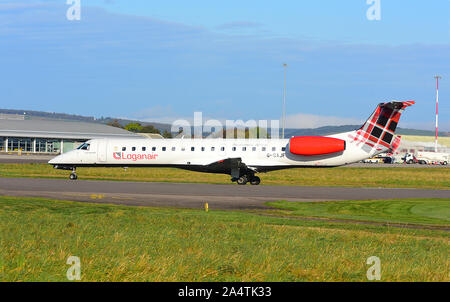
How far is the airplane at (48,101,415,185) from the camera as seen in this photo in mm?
39594

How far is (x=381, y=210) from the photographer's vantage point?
2566 centimetres

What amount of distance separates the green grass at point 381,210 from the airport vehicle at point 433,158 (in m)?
88.1

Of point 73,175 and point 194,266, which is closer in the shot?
point 194,266

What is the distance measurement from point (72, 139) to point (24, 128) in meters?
9.63

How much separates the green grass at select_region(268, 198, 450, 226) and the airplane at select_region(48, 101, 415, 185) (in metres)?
10.4

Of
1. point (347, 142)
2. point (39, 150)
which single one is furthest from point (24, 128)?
point (347, 142)

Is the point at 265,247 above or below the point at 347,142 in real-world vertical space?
below

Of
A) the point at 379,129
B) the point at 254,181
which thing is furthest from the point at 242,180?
the point at 379,129

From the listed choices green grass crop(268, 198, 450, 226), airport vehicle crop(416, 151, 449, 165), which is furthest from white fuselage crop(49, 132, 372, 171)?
airport vehicle crop(416, 151, 449, 165)

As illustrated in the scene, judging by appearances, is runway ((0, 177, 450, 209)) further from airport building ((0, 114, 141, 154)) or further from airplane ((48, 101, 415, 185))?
airport building ((0, 114, 141, 154))

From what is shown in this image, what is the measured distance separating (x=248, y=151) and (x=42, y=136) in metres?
84.0

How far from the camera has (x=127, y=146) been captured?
4300 cm
